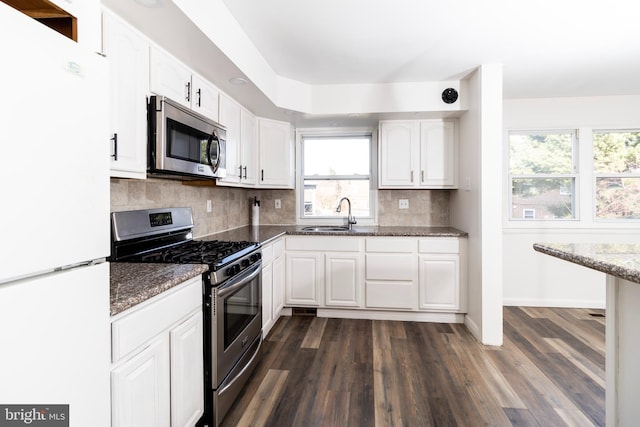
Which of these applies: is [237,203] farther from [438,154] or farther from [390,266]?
[438,154]

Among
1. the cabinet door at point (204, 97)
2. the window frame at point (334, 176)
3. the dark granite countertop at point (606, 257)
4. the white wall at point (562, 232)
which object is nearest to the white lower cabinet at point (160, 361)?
the cabinet door at point (204, 97)

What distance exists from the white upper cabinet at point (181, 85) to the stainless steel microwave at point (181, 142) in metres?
0.12

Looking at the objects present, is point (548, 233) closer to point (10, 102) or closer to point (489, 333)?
point (489, 333)

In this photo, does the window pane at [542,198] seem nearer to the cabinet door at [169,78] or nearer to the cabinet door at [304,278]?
the cabinet door at [304,278]

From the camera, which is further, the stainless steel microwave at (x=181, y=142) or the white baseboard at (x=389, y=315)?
the white baseboard at (x=389, y=315)

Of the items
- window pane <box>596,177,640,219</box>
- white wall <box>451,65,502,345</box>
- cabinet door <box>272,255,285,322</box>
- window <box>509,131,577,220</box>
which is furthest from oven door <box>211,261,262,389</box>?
window pane <box>596,177,640,219</box>

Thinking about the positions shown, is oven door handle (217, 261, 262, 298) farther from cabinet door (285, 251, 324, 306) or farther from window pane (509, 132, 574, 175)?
window pane (509, 132, 574, 175)

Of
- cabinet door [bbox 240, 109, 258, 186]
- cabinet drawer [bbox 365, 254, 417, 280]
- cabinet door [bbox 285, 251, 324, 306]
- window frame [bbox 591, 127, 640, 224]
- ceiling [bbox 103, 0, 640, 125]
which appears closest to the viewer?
ceiling [bbox 103, 0, 640, 125]

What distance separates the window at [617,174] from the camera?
3611mm

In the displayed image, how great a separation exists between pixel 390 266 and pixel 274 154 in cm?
170

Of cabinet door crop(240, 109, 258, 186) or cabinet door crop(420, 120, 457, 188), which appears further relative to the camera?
cabinet door crop(420, 120, 457, 188)

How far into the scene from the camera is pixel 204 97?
2287 millimetres

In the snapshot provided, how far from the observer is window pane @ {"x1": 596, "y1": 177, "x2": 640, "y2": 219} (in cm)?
361

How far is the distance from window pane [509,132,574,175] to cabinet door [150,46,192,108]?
3.47 meters
